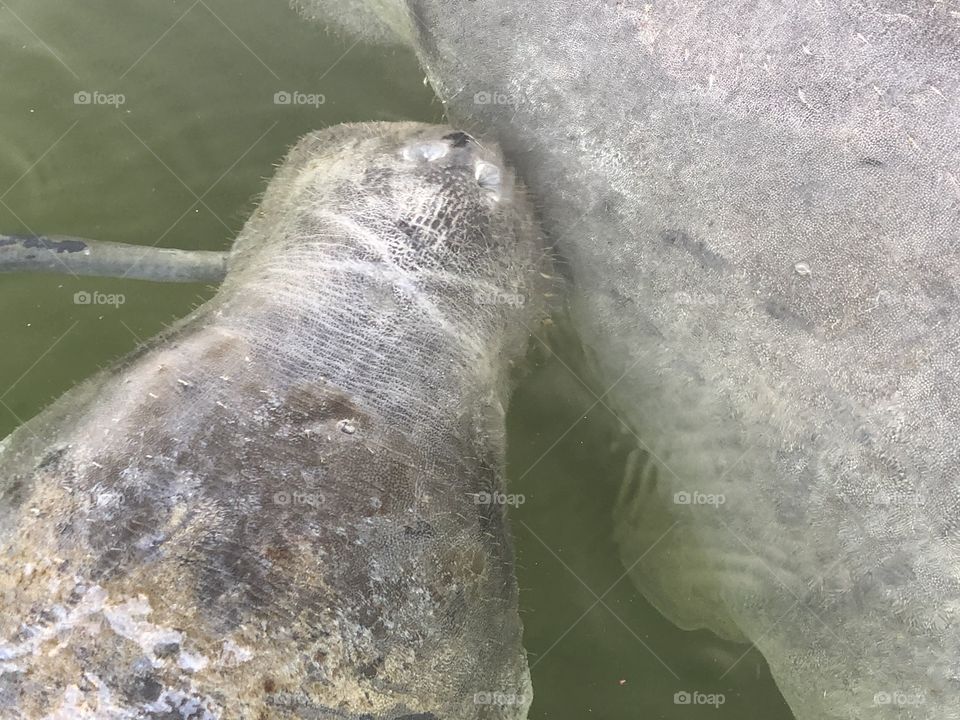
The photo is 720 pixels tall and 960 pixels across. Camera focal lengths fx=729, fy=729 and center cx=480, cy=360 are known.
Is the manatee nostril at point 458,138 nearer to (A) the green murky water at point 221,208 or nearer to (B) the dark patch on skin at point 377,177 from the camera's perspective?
(B) the dark patch on skin at point 377,177

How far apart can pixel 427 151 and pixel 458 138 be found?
12cm

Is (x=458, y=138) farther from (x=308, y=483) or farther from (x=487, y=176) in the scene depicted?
(x=308, y=483)

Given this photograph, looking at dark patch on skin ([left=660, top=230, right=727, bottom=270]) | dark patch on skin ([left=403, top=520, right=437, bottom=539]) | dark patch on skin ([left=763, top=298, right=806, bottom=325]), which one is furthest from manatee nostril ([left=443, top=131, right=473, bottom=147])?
dark patch on skin ([left=403, top=520, right=437, bottom=539])

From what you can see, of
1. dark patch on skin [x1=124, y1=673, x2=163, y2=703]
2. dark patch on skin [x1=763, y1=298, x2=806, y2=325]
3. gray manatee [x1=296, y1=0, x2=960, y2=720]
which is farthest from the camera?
dark patch on skin [x1=763, y1=298, x2=806, y2=325]

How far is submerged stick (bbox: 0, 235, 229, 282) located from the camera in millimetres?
2695

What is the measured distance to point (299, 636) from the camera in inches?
67.0

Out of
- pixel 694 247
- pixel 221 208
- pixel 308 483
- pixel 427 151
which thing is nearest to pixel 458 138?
pixel 427 151

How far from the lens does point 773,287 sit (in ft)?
7.59

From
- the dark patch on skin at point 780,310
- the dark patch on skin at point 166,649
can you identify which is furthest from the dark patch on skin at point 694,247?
the dark patch on skin at point 166,649

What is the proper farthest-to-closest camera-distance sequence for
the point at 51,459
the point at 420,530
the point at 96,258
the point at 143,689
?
the point at 96,258
the point at 420,530
the point at 51,459
the point at 143,689

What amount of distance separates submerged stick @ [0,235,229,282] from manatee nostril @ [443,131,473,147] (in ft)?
3.12

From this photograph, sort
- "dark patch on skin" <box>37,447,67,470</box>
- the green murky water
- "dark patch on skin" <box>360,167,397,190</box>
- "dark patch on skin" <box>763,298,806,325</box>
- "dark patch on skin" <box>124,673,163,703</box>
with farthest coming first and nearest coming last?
the green murky water → "dark patch on skin" <box>360,167,397,190</box> → "dark patch on skin" <box>763,298,806,325</box> → "dark patch on skin" <box>37,447,67,470</box> → "dark patch on skin" <box>124,673,163,703</box>

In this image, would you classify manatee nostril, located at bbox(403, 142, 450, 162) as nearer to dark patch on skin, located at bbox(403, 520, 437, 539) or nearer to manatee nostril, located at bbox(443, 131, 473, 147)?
manatee nostril, located at bbox(443, 131, 473, 147)

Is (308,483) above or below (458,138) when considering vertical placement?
below
